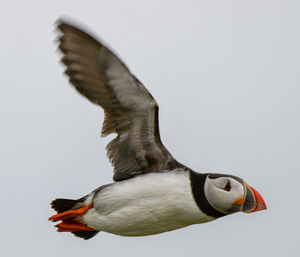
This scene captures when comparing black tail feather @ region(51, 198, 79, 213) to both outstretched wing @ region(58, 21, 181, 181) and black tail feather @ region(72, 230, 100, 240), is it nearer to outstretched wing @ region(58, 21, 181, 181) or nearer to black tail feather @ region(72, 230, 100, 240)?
black tail feather @ region(72, 230, 100, 240)

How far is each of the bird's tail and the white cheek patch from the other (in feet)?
4.82

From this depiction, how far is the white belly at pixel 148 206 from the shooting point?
7.23 metres

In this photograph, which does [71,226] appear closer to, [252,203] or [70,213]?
[70,213]

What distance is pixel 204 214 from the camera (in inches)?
287

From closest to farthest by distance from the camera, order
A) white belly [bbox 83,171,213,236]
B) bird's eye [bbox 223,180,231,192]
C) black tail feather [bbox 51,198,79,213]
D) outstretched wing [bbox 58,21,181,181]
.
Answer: outstretched wing [bbox 58,21,181,181] < white belly [bbox 83,171,213,236] < bird's eye [bbox 223,180,231,192] < black tail feather [bbox 51,198,79,213]

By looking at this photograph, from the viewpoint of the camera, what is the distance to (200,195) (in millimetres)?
7242

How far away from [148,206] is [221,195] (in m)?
0.86

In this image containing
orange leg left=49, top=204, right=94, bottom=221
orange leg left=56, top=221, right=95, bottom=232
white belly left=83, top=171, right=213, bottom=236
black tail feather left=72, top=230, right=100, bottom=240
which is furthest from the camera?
black tail feather left=72, top=230, right=100, bottom=240

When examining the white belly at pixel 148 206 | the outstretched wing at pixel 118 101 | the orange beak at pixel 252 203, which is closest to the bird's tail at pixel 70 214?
the white belly at pixel 148 206

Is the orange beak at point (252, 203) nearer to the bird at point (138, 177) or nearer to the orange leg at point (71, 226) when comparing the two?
the bird at point (138, 177)

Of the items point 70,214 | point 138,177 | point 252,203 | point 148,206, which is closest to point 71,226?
point 70,214

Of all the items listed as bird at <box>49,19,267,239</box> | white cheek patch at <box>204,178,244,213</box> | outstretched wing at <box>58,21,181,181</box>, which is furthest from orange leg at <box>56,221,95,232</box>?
white cheek patch at <box>204,178,244,213</box>

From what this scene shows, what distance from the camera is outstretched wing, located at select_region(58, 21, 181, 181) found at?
22.5 ft

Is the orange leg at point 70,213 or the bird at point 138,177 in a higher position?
the bird at point 138,177
